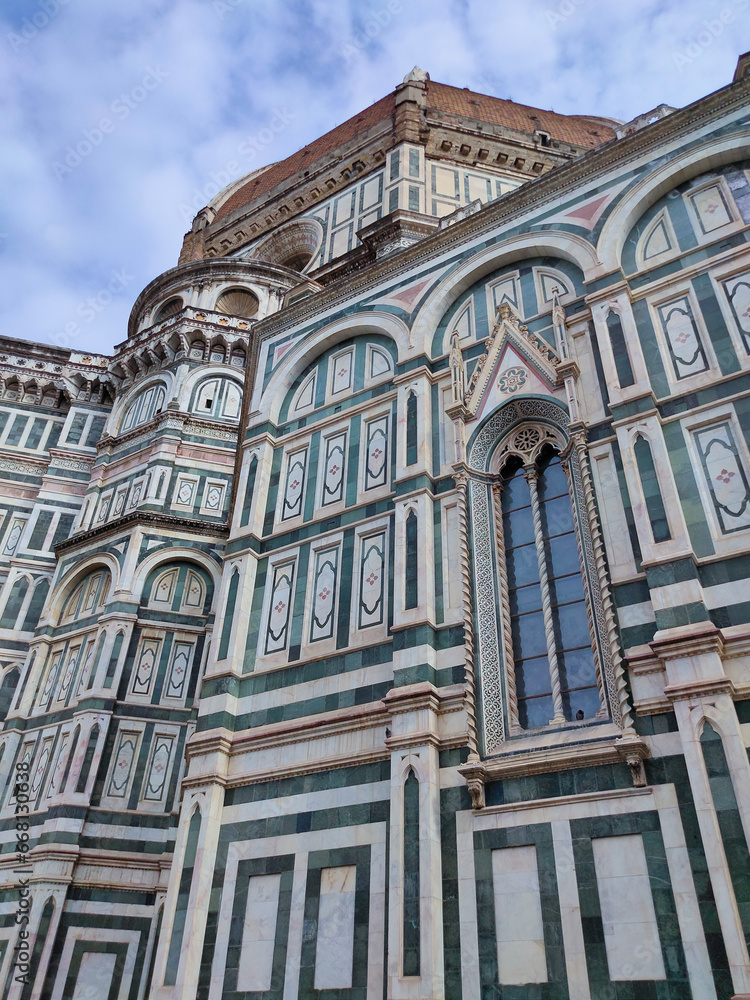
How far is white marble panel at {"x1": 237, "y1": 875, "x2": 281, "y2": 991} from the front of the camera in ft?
34.3

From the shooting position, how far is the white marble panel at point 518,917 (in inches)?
346

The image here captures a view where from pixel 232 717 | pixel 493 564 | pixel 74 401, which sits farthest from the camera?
pixel 74 401

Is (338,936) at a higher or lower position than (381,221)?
lower

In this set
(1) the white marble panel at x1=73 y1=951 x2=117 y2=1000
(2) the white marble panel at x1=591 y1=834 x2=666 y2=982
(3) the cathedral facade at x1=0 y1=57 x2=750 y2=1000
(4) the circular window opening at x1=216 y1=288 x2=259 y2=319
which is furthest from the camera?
(4) the circular window opening at x1=216 y1=288 x2=259 y2=319

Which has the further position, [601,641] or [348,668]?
[348,668]

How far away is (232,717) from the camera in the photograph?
12.9m

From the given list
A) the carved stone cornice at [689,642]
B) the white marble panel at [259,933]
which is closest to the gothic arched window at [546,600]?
the carved stone cornice at [689,642]

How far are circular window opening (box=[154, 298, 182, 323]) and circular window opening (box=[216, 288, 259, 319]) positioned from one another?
1.57 metres

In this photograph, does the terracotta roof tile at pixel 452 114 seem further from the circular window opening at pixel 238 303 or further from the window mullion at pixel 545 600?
the window mullion at pixel 545 600

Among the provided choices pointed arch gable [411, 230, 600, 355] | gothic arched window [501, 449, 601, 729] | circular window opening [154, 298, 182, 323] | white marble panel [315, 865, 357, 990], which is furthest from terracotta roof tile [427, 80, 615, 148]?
white marble panel [315, 865, 357, 990]

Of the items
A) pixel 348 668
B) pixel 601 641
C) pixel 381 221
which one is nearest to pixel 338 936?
pixel 348 668

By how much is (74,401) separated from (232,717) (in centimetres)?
1844

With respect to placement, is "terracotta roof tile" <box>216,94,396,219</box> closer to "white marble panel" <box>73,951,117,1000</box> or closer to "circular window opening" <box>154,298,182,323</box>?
"circular window opening" <box>154,298,182,323</box>

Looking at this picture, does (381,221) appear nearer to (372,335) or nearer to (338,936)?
(372,335)
